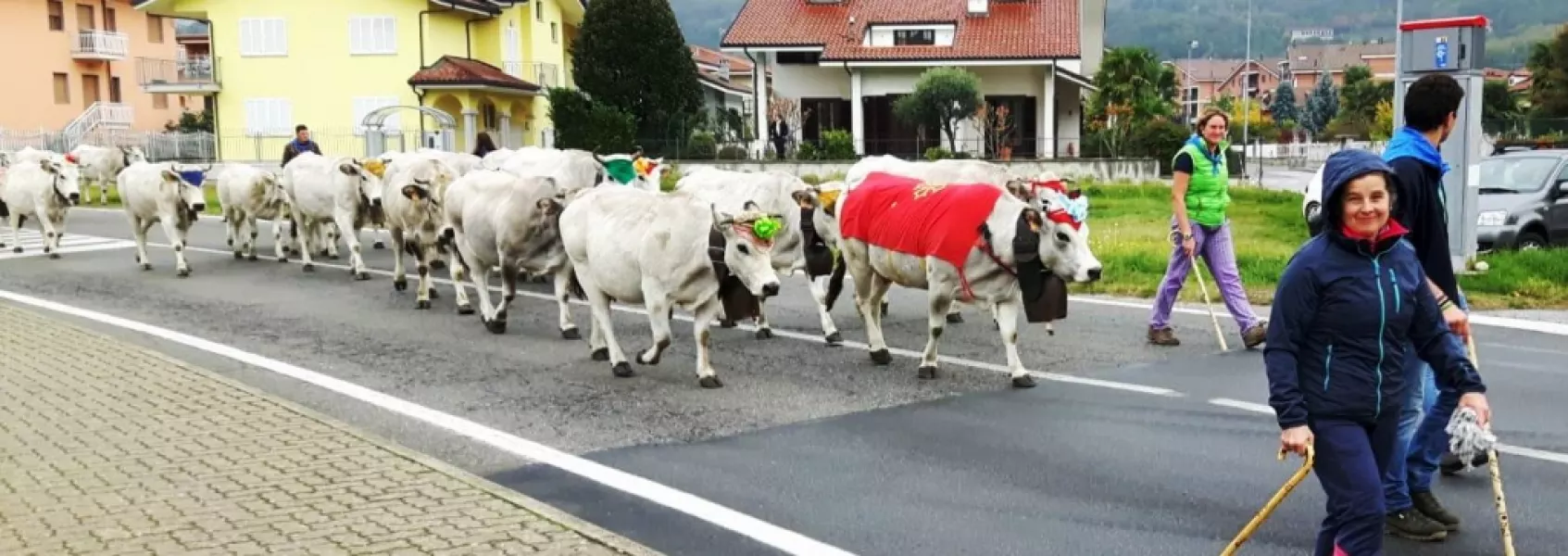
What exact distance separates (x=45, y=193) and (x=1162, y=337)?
18455 mm

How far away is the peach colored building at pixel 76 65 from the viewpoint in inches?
2420

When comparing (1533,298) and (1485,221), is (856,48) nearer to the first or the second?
(1485,221)

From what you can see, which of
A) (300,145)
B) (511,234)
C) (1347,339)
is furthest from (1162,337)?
(300,145)

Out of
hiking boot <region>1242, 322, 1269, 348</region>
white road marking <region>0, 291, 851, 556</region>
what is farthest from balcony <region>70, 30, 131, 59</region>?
hiking boot <region>1242, 322, 1269, 348</region>

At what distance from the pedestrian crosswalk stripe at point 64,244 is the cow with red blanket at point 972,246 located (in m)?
17.6

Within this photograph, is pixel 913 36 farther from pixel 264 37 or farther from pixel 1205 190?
pixel 1205 190

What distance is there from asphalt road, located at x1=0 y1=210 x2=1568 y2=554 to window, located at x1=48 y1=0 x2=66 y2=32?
188 feet

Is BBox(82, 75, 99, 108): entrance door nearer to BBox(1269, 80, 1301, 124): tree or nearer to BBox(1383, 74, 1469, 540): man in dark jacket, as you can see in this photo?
BBox(1383, 74, 1469, 540): man in dark jacket

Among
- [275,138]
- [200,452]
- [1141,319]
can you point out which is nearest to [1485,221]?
[1141,319]

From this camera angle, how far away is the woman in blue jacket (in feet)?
16.3

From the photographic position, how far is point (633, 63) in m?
48.5

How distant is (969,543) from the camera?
20.9ft

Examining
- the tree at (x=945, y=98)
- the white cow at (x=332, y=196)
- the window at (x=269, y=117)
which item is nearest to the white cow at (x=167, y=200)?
the white cow at (x=332, y=196)

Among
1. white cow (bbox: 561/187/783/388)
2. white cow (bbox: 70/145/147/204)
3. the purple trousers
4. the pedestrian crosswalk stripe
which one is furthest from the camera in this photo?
white cow (bbox: 70/145/147/204)
